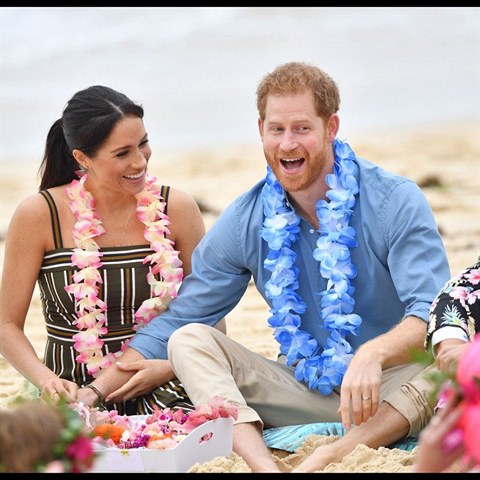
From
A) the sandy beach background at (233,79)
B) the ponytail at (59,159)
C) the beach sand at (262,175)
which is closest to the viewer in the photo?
the ponytail at (59,159)

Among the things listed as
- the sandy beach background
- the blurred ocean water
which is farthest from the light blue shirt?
the blurred ocean water

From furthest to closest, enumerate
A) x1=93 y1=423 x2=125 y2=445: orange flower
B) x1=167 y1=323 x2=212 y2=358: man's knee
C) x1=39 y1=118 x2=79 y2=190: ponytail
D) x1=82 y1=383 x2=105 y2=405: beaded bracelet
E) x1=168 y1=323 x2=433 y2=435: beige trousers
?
x1=39 y1=118 x2=79 y2=190: ponytail, x1=82 y1=383 x2=105 y2=405: beaded bracelet, x1=167 y1=323 x2=212 y2=358: man's knee, x1=168 y1=323 x2=433 y2=435: beige trousers, x1=93 y1=423 x2=125 y2=445: orange flower

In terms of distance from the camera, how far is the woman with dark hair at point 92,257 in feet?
15.0

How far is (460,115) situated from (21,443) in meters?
13.1

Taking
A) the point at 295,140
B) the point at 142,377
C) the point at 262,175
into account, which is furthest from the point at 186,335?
the point at 262,175

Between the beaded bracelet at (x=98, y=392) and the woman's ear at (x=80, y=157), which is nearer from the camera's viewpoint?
the beaded bracelet at (x=98, y=392)

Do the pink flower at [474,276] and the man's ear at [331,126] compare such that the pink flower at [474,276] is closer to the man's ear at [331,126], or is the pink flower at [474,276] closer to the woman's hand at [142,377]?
the man's ear at [331,126]

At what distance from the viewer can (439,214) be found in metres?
9.70

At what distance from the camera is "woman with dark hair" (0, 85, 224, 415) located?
4559 mm

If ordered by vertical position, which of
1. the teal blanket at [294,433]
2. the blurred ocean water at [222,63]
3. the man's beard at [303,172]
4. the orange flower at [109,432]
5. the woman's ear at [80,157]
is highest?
the blurred ocean water at [222,63]

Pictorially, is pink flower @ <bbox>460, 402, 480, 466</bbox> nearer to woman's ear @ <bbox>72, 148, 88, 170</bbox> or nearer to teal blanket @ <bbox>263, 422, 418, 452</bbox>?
teal blanket @ <bbox>263, 422, 418, 452</bbox>

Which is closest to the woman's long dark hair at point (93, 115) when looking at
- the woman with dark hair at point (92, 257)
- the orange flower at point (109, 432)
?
the woman with dark hair at point (92, 257)

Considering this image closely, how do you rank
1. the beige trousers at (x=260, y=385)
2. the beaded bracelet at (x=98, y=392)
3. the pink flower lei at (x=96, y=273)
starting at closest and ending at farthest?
the beige trousers at (x=260, y=385) → the beaded bracelet at (x=98, y=392) → the pink flower lei at (x=96, y=273)
